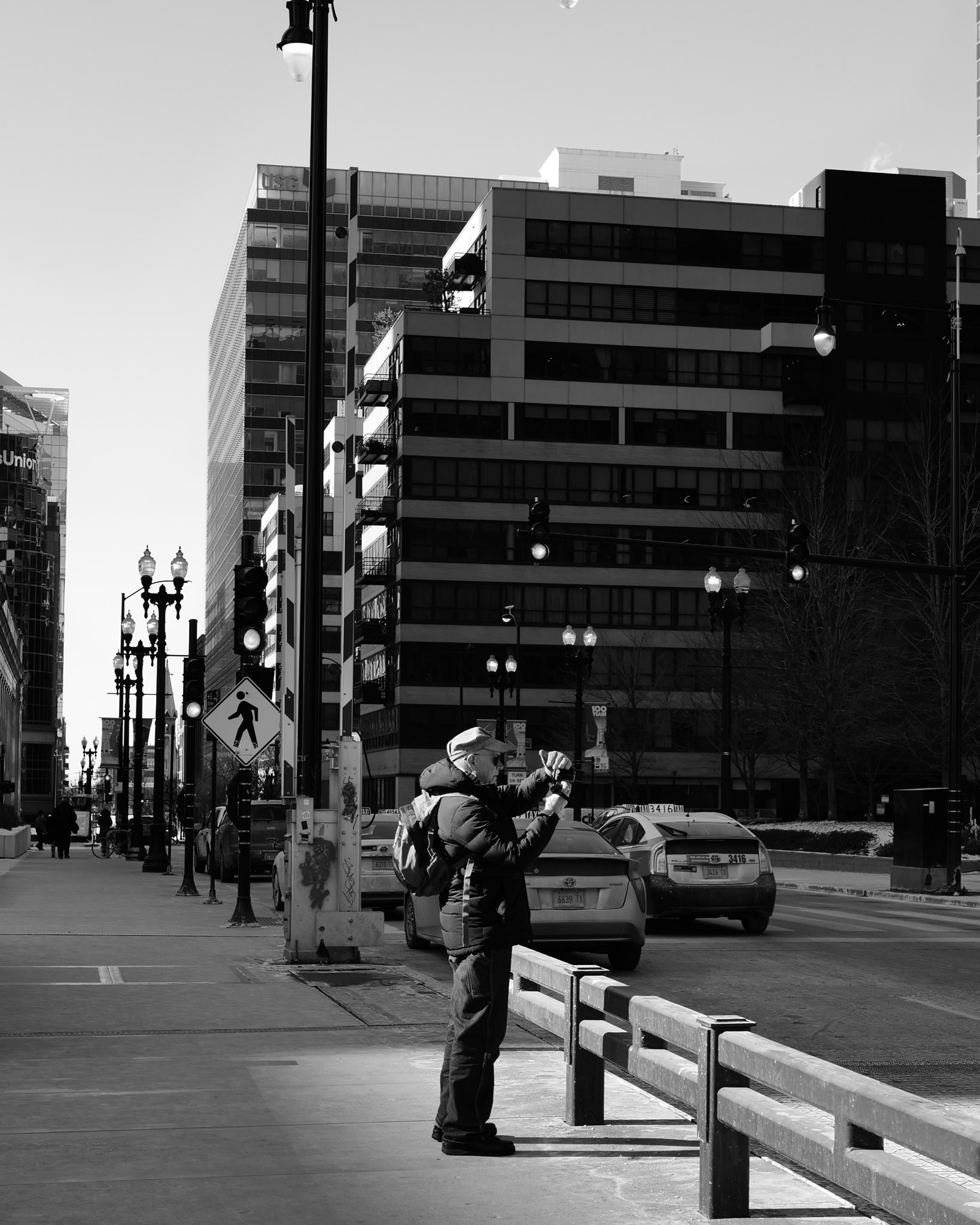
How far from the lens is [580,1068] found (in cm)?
802

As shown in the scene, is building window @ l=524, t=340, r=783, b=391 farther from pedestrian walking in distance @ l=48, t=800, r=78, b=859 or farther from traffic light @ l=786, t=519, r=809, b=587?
traffic light @ l=786, t=519, r=809, b=587

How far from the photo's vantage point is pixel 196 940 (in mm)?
18844

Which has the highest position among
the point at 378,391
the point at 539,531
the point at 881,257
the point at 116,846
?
the point at 881,257

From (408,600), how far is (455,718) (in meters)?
6.52

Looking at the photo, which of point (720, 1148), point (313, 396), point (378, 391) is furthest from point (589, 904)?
point (378, 391)

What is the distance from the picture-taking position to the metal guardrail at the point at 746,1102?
488 cm

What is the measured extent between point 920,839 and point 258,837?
1266cm

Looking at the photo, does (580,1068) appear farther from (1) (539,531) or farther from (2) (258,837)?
(2) (258,837)

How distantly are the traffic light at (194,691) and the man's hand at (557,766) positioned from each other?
27.3 m

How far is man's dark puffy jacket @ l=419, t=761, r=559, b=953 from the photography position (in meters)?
7.29

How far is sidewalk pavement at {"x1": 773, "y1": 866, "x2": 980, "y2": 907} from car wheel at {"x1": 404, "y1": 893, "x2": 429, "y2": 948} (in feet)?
40.5

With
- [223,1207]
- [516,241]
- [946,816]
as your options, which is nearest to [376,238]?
[516,241]

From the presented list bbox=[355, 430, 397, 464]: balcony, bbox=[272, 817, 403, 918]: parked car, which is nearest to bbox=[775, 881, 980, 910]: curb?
bbox=[272, 817, 403, 918]: parked car

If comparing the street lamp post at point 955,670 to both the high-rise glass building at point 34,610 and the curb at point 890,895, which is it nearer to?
the curb at point 890,895
